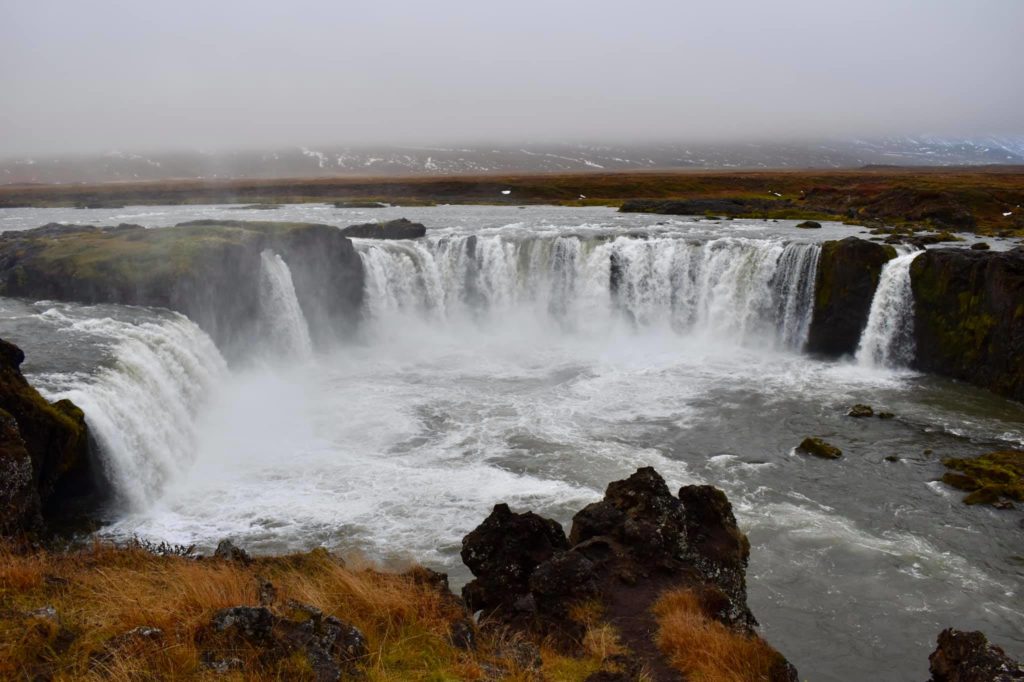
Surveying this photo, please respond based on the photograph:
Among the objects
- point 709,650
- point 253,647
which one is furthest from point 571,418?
point 253,647

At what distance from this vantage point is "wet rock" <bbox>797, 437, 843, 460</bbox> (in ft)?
72.7

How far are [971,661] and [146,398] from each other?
20.5 meters

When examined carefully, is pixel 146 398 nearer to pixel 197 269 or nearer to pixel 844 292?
pixel 197 269

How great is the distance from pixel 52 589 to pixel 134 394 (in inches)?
515

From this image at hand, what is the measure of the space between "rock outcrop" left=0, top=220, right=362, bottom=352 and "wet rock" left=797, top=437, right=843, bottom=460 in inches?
933

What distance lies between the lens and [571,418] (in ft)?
85.7

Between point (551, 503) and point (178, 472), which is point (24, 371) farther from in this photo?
point (551, 503)

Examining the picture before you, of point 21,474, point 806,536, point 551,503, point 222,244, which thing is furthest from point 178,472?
point 806,536

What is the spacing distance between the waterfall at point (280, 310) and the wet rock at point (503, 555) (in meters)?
25.4

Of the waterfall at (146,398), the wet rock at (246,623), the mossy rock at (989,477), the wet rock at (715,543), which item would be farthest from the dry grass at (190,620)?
the mossy rock at (989,477)

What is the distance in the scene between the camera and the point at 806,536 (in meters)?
17.2

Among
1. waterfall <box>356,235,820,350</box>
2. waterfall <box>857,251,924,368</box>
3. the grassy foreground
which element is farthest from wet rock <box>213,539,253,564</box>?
waterfall <box>857,251,924,368</box>

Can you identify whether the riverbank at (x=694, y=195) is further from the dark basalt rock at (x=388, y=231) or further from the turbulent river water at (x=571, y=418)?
the dark basalt rock at (x=388, y=231)

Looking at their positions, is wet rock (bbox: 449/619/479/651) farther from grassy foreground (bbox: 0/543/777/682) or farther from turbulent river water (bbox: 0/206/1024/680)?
turbulent river water (bbox: 0/206/1024/680)
